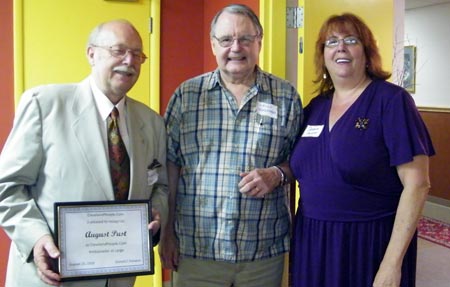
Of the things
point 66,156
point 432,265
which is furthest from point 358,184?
point 432,265

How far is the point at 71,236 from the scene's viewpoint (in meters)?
1.40

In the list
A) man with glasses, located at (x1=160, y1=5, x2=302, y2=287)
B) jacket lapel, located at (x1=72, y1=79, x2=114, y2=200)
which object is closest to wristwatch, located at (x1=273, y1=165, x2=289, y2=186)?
man with glasses, located at (x1=160, y1=5, x2=302, y2=287)

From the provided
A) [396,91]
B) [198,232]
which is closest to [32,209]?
[198,232]

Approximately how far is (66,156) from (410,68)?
5.99m

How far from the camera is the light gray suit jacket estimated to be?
1440 mm

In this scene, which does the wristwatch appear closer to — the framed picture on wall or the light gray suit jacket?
the light gray suit jacket

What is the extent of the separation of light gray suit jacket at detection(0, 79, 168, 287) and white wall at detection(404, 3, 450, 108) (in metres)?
5.49

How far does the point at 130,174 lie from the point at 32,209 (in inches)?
13.0

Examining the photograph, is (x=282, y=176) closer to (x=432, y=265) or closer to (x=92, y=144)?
(x=92, y=144)

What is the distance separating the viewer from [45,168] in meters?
1.49

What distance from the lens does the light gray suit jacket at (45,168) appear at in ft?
4.73

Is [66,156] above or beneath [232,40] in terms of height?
beneath

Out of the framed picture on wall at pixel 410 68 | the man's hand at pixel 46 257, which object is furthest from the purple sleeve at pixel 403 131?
the framed picture on wall at pixel 410 68

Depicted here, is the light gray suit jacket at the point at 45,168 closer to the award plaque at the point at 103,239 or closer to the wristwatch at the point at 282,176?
the award plaque at the point at 103,239
